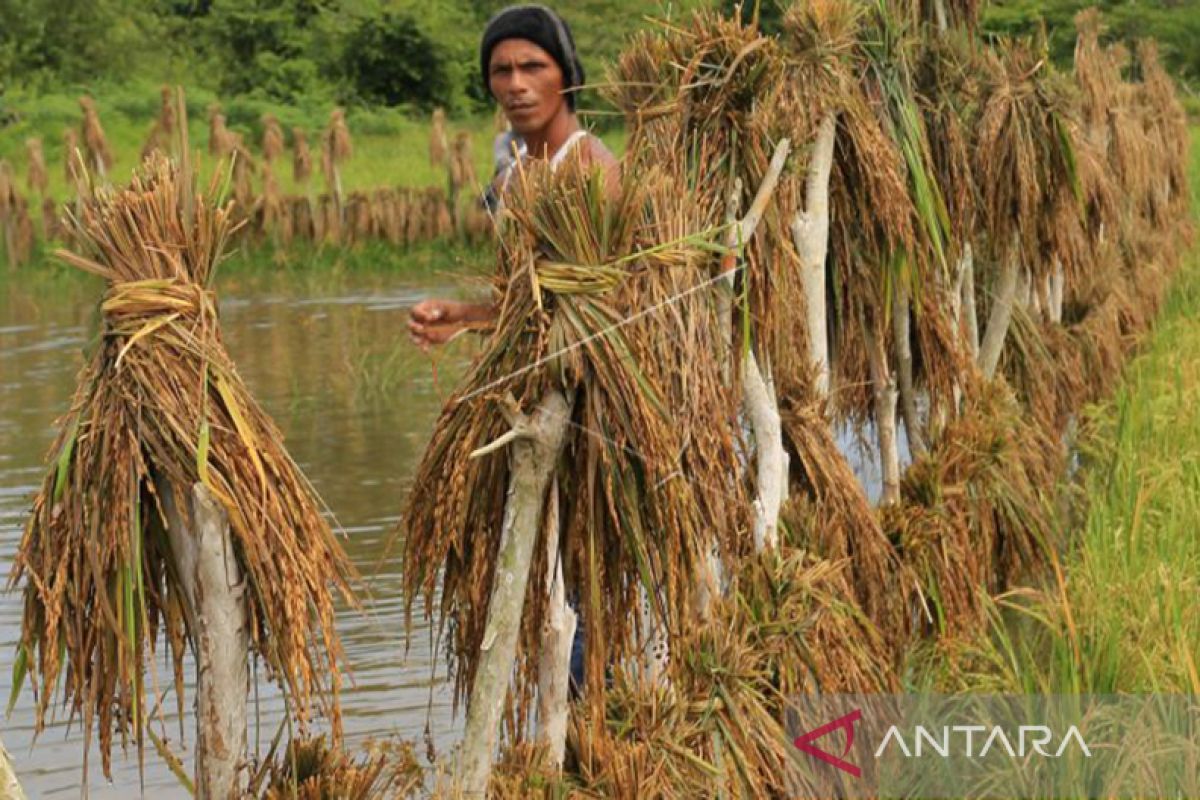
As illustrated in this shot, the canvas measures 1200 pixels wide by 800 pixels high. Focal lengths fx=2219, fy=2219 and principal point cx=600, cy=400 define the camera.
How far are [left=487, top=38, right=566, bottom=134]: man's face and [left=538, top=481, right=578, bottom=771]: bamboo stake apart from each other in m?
1.12

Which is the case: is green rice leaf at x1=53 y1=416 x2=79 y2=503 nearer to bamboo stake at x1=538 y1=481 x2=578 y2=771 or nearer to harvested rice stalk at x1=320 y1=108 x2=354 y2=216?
bamboo stake at x1=538 y1=481 x2=578 y2=771

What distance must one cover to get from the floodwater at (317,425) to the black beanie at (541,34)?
53cm

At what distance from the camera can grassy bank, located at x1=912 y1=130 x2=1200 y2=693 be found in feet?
17.5

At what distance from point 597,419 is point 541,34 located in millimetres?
1283

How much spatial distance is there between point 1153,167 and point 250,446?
14583mm

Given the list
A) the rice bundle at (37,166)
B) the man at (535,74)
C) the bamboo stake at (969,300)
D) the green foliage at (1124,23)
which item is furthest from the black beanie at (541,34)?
the green foliage at (1124,23)

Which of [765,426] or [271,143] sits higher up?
[765,426]

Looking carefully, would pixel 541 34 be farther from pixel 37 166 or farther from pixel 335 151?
pixel 37 166

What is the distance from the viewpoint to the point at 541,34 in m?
4.91

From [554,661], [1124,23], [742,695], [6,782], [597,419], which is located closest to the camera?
[6,782]

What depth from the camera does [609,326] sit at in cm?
390

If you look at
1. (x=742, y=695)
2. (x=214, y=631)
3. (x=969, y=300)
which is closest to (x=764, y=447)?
(x=742, y=695)

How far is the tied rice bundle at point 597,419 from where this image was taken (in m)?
3.89

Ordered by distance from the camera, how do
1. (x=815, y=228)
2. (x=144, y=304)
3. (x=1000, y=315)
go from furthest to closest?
1. (x=1000, y=315)
2. (x=815, y=228)
3. (x=144, y=304)
